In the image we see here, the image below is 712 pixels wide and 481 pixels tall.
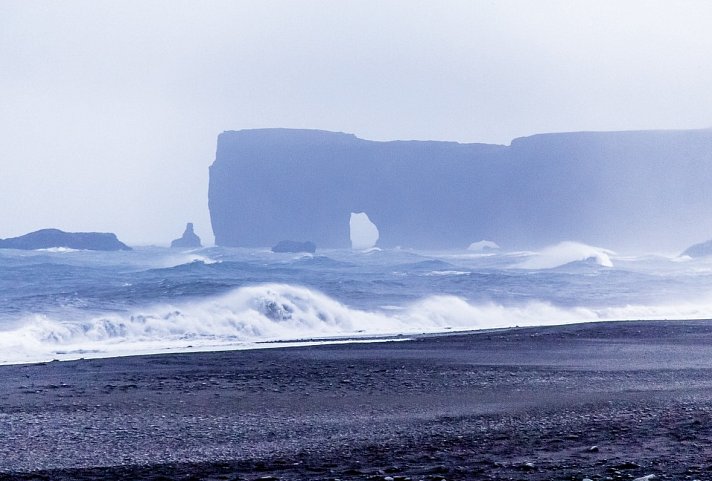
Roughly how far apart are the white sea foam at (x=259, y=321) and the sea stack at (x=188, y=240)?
74118 millimetres

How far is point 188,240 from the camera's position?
332 feet

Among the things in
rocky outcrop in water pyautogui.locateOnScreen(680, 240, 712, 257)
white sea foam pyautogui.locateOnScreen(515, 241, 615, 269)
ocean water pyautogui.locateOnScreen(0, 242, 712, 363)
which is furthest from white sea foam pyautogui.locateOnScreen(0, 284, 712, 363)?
rocky outcrop in water pyautogui.locateOnScreen(680, 240, 712, 257)

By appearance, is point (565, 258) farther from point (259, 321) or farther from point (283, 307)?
point (259, 321)

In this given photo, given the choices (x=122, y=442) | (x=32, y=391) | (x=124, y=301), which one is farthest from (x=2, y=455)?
(x=124, y=301)

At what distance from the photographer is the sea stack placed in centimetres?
10088

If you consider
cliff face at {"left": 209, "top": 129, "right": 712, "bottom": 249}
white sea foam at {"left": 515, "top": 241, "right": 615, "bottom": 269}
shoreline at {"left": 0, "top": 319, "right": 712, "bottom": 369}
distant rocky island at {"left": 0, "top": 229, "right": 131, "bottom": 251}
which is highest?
cliff face at {"left": 209, "top": 129, "right": 712, "bottom": 249}

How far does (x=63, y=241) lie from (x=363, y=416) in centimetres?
7958

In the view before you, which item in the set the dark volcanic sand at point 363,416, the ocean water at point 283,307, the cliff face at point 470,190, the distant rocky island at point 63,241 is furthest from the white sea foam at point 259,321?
the cliff face at point 470,190

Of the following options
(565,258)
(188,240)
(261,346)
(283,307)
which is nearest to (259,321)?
(283,307)

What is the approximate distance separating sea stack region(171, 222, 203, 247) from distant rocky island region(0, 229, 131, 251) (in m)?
16.4

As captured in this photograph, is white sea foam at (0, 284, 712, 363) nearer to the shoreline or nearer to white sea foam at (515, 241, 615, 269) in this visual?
the shoreline

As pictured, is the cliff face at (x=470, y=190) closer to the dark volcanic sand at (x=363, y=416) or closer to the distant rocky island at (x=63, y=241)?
the distant rocky island at (x=63, y=241)

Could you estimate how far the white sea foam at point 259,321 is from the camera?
1802 centimetres

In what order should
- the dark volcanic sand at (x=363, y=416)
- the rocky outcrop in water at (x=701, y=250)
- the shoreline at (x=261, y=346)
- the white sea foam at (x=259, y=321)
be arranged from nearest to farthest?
the dark volcanic sand at (x=363, y=416)
the shoreline at (x=261, y=346)
the white sea foam at (x=259, y=321)
the rocky outcrop in water at (x=701, y=250)
